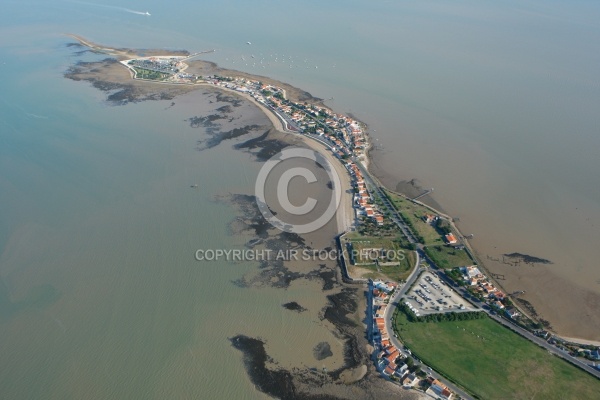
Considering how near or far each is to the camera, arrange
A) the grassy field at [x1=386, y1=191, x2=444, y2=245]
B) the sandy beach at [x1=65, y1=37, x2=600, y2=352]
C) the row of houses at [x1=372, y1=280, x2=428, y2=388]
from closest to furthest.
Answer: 1. the row of houses at [x1=372, y1=280, x2=428, y2=388]
2. the sandy beach at [x1=65, y1=37, x2=600, y2=352]
3. the grassy field at [x1=386, y1=191, x2=444, y2=245]

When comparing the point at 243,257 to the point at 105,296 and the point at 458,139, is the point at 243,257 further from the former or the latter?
the point at 458,139

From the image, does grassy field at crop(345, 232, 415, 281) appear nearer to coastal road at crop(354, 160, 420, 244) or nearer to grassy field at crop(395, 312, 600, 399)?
coastal road at crop(354, 160, 420, 244)

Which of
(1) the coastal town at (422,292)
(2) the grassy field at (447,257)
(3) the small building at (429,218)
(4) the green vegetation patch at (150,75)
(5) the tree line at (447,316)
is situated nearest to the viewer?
(1) the coastal town at (422,292)

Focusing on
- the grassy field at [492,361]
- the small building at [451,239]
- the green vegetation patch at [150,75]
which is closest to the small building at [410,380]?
the grassy field at [492,361]

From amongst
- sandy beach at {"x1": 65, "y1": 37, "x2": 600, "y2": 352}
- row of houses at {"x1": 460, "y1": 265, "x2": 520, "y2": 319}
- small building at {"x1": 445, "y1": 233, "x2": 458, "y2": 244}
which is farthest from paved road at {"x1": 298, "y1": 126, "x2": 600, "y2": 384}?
small building at {"x1": 445, "y1": 233, "x2": 458, "y2": 244}

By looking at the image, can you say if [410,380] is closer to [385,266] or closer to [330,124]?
[385,266]

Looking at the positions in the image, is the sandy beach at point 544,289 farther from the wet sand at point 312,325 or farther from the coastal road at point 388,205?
the wet sand at point 312,325

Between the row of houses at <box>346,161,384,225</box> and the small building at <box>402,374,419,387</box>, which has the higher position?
the row of houses at <box>346,161,384,225</box>
